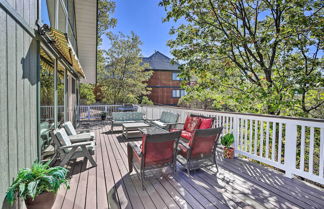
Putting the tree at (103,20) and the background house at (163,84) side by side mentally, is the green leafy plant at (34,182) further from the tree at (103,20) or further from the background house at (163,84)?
the background house at (163,84)

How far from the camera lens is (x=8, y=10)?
1.53 meters

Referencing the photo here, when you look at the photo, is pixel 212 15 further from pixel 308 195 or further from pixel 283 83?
pixel 308 195

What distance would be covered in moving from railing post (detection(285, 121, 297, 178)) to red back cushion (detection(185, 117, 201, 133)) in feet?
6.81

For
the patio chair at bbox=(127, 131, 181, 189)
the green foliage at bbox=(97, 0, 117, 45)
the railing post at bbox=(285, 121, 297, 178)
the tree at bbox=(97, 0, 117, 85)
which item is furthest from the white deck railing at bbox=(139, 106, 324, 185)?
the green foliage at bbox=(97, 0, 117, 45)

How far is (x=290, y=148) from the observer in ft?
10.3

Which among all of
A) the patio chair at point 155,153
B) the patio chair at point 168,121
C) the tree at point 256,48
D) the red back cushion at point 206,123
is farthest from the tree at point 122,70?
the patio chair at point 155,153

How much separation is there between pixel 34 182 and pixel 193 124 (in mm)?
3946

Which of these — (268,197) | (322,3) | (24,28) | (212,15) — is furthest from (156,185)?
(322,3)

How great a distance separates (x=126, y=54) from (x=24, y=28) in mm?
13495

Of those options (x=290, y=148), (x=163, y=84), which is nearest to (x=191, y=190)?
(x=290, y=148)

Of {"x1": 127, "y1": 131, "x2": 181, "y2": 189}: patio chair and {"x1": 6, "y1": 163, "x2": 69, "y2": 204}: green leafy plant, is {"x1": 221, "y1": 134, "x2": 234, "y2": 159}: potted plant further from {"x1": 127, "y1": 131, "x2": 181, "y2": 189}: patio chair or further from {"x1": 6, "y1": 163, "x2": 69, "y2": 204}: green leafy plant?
{"x1": 6, "y1": 163, "x2": 69, "y2": 204}: green leafy plant

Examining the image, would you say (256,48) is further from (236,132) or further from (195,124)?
(195,124)

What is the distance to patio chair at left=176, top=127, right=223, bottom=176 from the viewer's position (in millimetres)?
3117

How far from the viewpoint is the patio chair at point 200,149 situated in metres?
3.12
